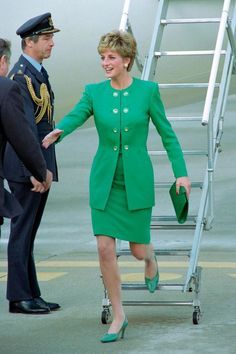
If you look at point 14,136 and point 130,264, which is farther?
point 130,264

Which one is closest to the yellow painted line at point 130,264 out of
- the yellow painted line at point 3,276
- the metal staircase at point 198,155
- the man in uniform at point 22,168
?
the yellow painted line at point 3,276

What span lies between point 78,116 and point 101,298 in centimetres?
145

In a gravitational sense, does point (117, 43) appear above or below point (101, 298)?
above

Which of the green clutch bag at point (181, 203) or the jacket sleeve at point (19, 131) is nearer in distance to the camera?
the jacket sleeve at point (19, 131)

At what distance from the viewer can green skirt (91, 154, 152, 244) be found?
5.79 meters

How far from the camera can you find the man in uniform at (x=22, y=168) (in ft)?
21.1

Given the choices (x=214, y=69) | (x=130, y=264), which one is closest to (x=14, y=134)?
(x=214, y=69)

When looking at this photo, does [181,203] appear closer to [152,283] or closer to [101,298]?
[152,283]

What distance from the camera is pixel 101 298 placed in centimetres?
696

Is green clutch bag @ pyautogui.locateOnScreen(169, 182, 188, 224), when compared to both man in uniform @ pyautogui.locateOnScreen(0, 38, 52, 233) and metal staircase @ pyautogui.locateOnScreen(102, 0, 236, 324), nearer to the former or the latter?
metal staircase @ pyautogui.locateOnScreen(102, 0, 236, 324)

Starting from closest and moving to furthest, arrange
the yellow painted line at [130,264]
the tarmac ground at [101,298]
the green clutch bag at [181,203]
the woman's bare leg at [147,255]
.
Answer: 1. the tarmac ground at [101,298]
2. the green clutch bag at [181,203]
3. the woman's bare leg at [147,255]
4. the yellow painted line at [130,264]

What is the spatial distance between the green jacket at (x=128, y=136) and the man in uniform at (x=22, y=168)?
61 cm

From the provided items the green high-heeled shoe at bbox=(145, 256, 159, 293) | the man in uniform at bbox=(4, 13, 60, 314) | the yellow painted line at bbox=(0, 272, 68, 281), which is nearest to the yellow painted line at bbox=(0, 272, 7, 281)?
the yellow painted line at bbox=(0, 272, 68, 281)

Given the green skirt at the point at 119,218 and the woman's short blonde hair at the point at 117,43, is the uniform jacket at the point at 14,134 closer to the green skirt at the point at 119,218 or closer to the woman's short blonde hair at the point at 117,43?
the green skirt at the point at 119,218
